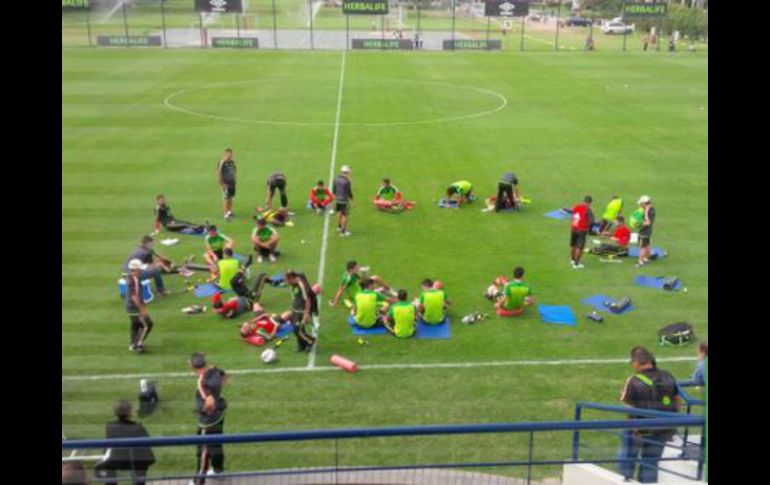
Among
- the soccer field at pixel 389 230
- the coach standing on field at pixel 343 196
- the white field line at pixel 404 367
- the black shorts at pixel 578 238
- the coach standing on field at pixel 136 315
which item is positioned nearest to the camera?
the soccer field at pixel 389 230

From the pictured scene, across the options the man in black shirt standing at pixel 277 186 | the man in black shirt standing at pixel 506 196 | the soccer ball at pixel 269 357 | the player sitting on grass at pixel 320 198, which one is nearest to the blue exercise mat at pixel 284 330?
the soccer ball at pixel 269 357

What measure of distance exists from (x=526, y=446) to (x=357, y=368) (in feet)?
11.3

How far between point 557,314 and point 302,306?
17.7ft

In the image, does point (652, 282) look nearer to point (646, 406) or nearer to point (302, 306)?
point (646, 406)

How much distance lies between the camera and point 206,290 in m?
15.5

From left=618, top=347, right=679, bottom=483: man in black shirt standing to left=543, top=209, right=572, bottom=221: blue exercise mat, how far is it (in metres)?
11.7

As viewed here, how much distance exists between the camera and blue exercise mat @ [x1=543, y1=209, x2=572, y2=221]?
20.4m

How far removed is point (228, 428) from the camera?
10.8m

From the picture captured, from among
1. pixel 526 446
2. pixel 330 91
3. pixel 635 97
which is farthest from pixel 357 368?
pixel 635 97

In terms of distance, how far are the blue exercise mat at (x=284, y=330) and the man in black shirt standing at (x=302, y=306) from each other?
672 millimetres

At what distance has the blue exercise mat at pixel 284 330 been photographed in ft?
44.6

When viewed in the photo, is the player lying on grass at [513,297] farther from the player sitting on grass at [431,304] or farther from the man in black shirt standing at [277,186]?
the man in black shirt standing at [277,186]
